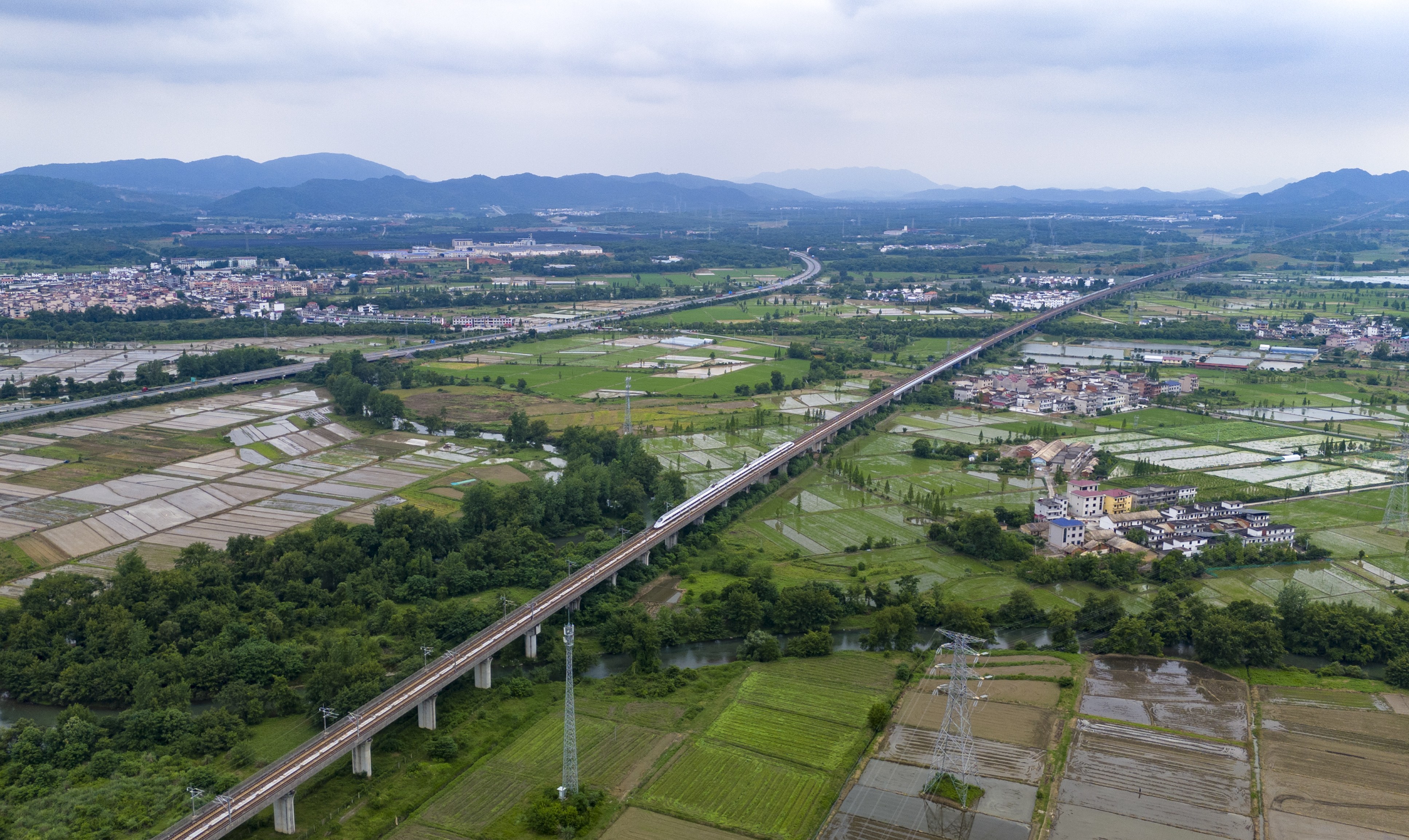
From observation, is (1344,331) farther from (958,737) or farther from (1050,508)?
(958,737)

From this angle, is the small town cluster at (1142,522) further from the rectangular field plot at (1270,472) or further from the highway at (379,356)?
the highway at (379,356)

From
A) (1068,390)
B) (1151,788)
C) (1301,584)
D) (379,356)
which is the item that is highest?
(379,356)

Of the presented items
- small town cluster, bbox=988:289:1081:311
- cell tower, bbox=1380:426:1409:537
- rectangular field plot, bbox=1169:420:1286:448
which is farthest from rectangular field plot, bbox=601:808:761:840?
small town cluster, bbox=988:289:1081:311

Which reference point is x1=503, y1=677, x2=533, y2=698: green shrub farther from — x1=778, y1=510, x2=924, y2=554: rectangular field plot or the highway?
the highway

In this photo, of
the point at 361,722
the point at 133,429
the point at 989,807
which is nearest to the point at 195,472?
the point at 133,429

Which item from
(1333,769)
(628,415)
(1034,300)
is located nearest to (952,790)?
(1333,769)

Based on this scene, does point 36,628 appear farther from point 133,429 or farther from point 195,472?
point 133,429
